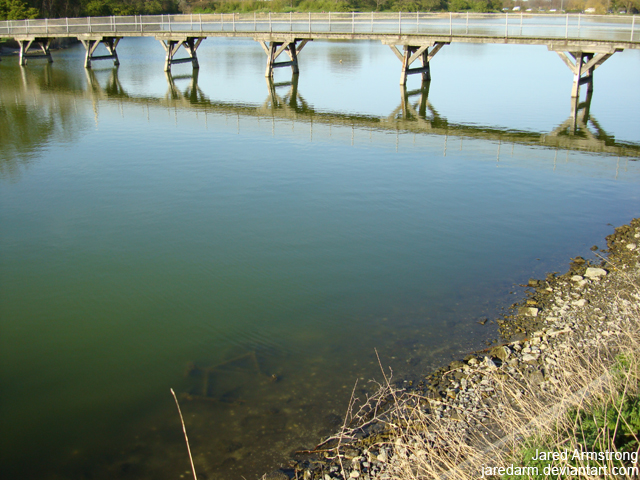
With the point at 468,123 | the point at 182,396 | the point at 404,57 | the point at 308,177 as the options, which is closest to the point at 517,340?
the point at 182,396

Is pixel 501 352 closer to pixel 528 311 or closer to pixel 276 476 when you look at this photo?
pixel 528 311

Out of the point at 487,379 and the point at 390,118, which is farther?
the point at 390,118

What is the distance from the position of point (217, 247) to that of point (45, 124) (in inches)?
549

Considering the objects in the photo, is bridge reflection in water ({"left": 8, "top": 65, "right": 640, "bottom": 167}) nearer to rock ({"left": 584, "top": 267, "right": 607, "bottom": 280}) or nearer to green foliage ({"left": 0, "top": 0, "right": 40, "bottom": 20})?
rock ({"left": 584, "top": 267, "right": 607, "bottom": 280})

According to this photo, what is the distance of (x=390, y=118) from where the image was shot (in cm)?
2070

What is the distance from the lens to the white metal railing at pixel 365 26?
23.6 m

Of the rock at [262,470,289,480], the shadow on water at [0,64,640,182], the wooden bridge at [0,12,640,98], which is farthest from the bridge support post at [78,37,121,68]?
the rock at [262,470,289,480]

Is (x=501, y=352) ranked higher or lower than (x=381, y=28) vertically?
lower

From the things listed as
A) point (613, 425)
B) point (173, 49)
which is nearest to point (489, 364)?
point (613, 425)

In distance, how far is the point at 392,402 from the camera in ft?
19.1

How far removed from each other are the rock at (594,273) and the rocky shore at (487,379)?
14mm

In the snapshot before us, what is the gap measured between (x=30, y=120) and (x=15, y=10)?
135ft

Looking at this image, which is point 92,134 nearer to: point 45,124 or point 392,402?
point 45,124

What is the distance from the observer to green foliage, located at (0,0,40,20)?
2060 inches
